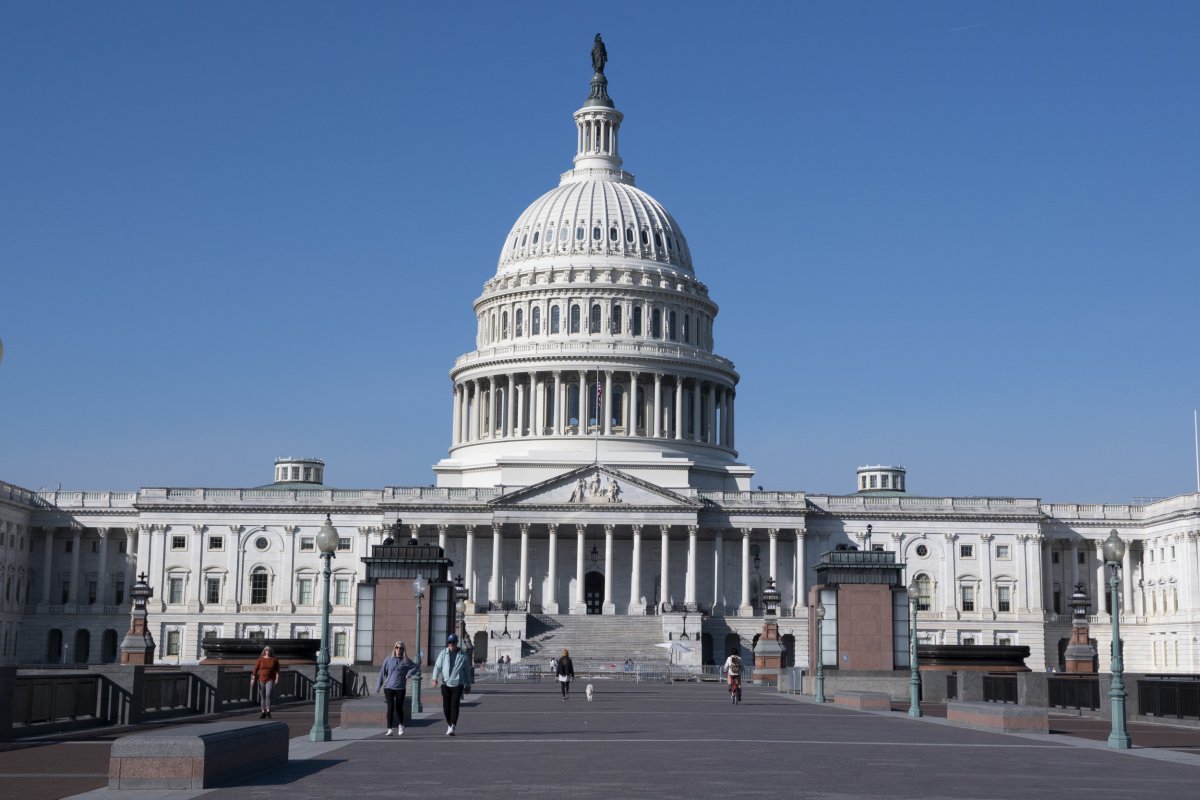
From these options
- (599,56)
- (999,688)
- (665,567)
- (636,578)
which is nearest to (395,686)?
(999,688)

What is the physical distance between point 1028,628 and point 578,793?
112 meters

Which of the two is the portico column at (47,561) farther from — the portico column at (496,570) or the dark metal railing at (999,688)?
the dark metal railing at (999,688)

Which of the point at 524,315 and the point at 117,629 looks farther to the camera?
the point at 524,315

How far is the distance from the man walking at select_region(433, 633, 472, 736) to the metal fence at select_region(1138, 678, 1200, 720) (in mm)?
19329

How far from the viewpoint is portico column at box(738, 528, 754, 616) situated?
123 meters

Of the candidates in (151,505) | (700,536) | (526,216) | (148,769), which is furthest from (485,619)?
(148,769)

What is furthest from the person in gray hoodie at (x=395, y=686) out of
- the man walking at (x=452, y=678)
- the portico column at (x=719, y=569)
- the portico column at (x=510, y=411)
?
the portico column at (x=510, y=411)

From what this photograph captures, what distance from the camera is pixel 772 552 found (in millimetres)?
128875

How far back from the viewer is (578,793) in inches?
883

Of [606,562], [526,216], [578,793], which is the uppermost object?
[526,216]

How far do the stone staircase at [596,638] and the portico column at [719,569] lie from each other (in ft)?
34.7

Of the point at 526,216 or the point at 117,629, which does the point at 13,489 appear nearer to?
the point at 117,629

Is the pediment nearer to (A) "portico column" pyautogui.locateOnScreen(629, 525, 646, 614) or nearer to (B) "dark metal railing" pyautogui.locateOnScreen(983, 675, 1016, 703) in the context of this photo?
(A) "portico column" pyautogui.locateOnScreen(629, 525, 646, 614)

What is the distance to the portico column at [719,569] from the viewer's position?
5010 inches
